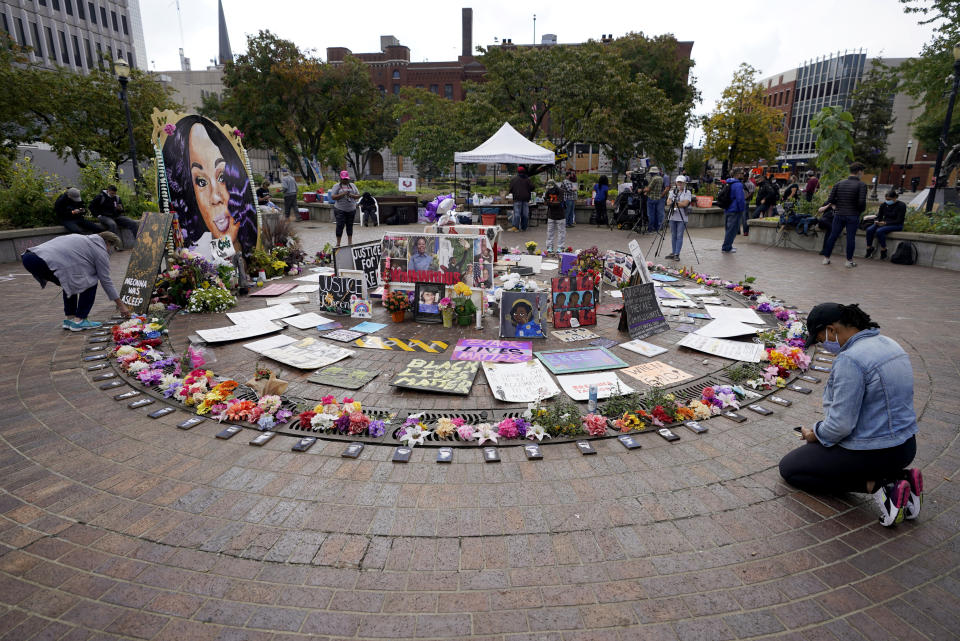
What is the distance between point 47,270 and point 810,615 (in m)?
8.44

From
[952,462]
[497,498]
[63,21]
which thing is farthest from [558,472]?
[63,21]

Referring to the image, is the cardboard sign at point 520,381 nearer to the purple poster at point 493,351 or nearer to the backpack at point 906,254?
the purple poster at point 493,351

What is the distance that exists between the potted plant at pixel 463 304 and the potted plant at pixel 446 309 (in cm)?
8

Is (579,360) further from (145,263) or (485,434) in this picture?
(145,263)

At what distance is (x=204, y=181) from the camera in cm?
869

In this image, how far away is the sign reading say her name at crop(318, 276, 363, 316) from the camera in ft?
24.2

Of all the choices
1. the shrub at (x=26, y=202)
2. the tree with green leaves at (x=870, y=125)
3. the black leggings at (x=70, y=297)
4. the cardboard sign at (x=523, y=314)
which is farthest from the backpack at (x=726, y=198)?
the tree with green leaves at (x=870, y=125)

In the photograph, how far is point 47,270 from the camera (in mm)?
6348

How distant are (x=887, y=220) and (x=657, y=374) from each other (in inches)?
427

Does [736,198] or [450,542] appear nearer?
[450,542]

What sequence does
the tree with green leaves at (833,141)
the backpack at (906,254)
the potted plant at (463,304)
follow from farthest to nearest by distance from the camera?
the tree with green leaves at (833,141) < the backpack at (906,254) < the potted plant at (463,304)

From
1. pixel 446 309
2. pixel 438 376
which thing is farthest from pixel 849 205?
pixel 438 376

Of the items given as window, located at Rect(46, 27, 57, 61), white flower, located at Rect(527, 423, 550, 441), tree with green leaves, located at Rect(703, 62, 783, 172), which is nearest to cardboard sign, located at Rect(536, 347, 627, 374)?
white flower, located at Rect(527, 423, 550, 441)

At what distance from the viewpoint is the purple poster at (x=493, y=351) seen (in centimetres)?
568
